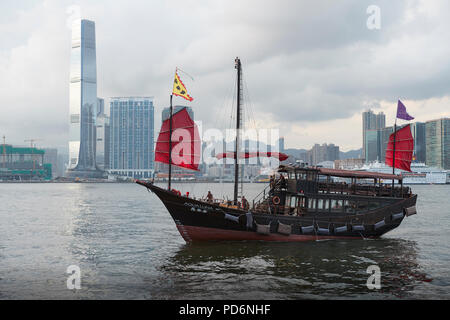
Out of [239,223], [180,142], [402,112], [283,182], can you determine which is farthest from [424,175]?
[180,142]

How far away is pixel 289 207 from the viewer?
23500mm

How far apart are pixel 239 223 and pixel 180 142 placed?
20.5 feet

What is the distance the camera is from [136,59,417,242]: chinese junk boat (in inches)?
864

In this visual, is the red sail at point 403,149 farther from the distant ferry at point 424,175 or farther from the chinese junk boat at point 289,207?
the distant ferry at point 424,175

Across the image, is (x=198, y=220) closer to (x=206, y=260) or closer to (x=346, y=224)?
(x=206, y=260)

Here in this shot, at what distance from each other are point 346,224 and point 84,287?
1639cm

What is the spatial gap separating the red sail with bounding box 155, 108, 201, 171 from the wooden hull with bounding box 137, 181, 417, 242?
221cm

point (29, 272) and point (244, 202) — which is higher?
point (244, 202)

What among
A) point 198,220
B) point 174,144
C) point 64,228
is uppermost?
point 174,144

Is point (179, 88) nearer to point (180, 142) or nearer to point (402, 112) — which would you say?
point (180, 142)

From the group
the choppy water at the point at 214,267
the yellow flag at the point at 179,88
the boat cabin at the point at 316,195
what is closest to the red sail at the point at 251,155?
the boat cabin at the point at 316,195

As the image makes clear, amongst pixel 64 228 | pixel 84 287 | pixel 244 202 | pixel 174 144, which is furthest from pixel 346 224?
pixel 64 228

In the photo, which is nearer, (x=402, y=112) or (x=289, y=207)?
(x=289, y=207)

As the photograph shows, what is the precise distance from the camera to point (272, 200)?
933 inches
